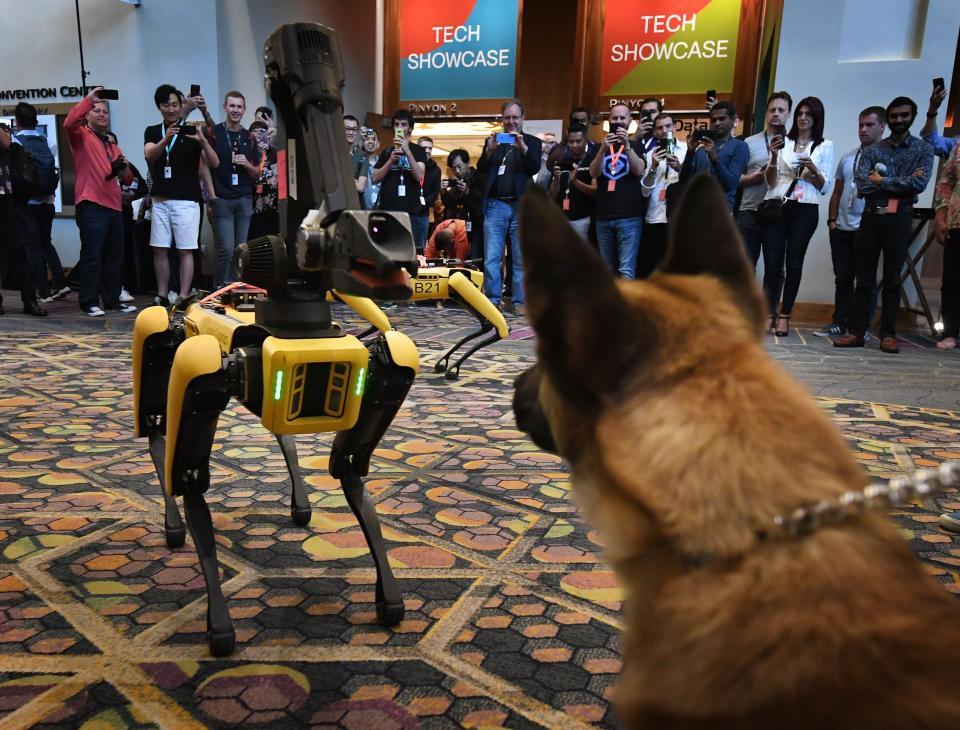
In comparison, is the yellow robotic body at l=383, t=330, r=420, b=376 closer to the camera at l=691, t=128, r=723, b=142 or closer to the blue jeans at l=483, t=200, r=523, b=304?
the camera at l=691, t=128, r=723, b=142

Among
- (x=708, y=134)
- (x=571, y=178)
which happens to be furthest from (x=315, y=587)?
(x=571, y=178)

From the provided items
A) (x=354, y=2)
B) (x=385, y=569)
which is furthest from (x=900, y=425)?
(x=354, y=2)

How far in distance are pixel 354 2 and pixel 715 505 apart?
1199 centimetres

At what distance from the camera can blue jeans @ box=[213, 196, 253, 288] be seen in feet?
24.4

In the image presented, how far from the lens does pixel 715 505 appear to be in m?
0.74

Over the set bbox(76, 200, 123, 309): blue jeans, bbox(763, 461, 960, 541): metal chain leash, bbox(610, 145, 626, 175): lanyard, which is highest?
bbox(610, 145, 626, 175): lanyard

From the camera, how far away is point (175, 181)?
22.5ft

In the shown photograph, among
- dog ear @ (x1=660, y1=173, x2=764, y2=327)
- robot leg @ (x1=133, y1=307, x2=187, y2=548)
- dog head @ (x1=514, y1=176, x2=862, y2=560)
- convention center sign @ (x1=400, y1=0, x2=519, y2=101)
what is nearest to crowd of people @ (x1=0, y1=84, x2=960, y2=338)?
convention center sign @ (x1=400, y1=0, x2=519, y2=101)

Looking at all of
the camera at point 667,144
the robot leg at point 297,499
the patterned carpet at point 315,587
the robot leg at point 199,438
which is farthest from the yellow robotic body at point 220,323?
the camera at point 667,144

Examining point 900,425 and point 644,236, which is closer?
point 900,425

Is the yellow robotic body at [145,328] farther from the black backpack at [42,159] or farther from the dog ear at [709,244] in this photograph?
the black backpack at [42,159]

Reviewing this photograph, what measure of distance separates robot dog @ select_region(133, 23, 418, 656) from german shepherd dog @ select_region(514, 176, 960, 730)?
69 centimetres

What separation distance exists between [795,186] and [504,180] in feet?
9.95

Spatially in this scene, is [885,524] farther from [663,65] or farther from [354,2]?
[354,2]
